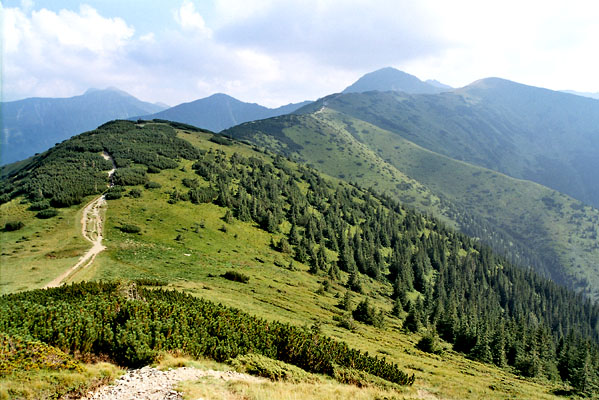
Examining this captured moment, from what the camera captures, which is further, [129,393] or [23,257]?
[23,257]

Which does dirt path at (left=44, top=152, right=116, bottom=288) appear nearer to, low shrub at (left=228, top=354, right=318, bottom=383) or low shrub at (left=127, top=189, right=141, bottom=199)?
low shrub at (left=127, top=189, right=141, bottom=199)

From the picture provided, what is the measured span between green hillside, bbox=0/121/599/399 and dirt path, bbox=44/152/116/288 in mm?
1551

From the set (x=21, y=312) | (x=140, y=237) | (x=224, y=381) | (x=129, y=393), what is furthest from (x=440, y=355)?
(x=140, y=237)

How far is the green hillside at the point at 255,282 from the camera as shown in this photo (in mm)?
26422

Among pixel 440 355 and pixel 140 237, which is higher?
pixel 140 237

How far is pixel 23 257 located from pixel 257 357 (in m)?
53.3

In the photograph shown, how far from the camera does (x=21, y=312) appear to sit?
73.8 feet

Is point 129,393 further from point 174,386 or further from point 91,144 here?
point 91,144

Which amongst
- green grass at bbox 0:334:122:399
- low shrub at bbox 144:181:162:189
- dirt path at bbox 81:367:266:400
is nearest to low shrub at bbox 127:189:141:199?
low shrub at bbox 144:181:162:189

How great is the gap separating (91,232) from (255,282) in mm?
37262

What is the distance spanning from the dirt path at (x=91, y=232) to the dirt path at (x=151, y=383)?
33.8 metres

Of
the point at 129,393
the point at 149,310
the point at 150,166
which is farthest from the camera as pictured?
the point at 150,166

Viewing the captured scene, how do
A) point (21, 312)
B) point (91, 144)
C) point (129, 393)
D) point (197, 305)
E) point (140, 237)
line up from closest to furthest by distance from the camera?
point (129, 393) → point (21, 312) → point (197, 305) → point (140, 237) → point (91, 144)

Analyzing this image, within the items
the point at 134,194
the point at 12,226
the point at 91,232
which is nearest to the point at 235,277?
the point at 91,232
